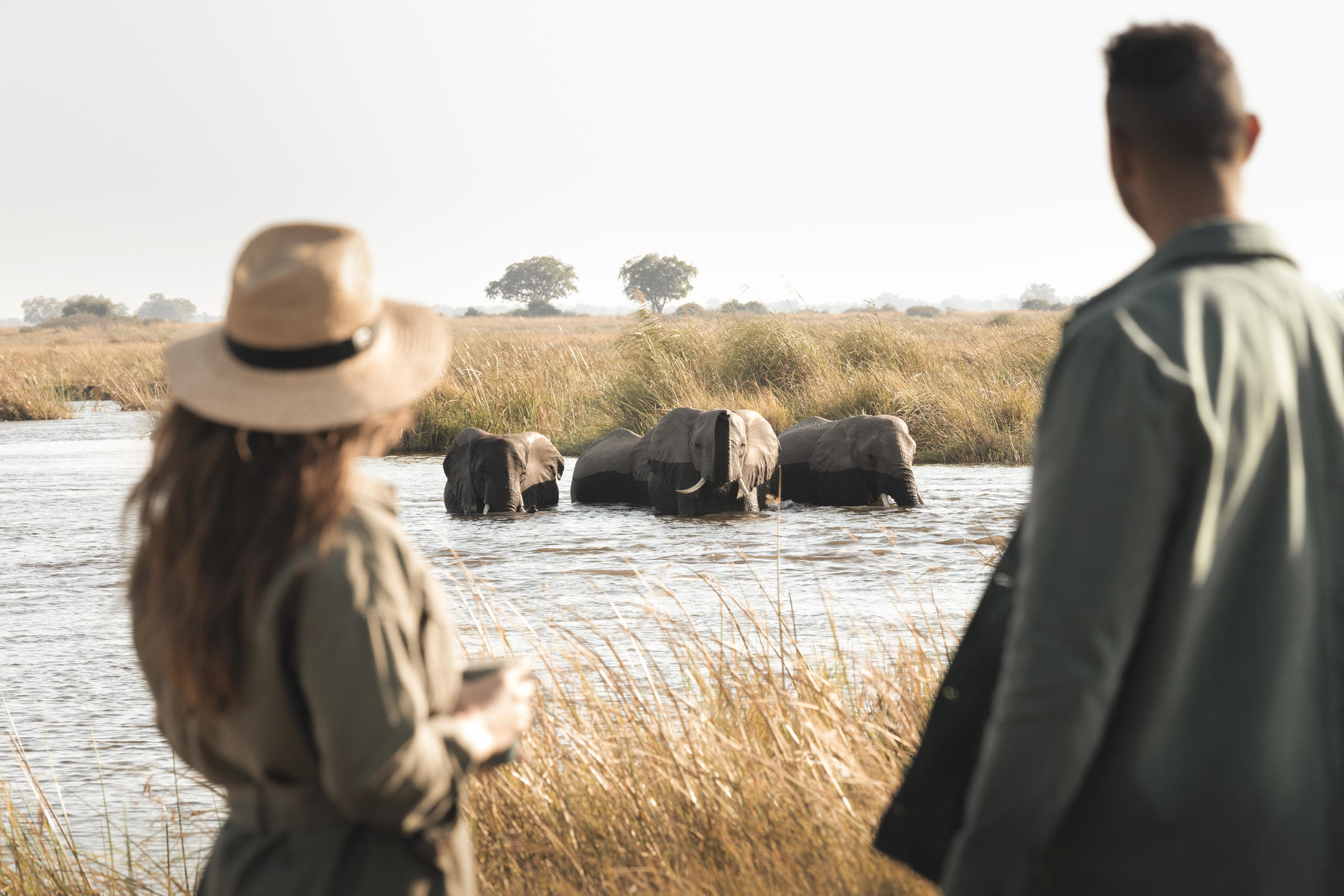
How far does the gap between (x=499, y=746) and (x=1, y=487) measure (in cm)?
1847

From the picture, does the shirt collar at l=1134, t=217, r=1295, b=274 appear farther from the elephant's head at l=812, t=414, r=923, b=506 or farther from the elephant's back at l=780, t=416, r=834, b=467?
the elephant's back at l=780, t=416, r=834, b=467

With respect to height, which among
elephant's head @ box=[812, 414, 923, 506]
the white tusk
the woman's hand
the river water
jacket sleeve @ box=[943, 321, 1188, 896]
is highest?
jacket sleeve @ box=[943, 321, 1188, 896]

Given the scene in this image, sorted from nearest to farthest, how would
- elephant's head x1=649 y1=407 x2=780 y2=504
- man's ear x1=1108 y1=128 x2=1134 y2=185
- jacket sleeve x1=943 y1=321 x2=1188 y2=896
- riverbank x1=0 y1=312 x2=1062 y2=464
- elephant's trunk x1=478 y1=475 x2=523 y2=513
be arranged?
jacket sleeve x1=943 y1=321 x2=1188 y2=896 → man's ear x1=1108 y1=128 x2=1134 y2=185 → elephant's head x1=649 y1=407 x2=780 y2=504 → elephant's trunk x1=478 y1=475 x2=523 y2=513 → riverbank x1=0 y1=312 x2=1062 y2=464

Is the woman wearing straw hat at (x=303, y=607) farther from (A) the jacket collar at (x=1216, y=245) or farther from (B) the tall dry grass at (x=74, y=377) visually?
(B) the tall dry grass at (x=74, y=377)

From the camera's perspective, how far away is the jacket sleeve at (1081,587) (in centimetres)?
173

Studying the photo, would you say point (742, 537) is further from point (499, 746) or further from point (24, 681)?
point (499, 746)

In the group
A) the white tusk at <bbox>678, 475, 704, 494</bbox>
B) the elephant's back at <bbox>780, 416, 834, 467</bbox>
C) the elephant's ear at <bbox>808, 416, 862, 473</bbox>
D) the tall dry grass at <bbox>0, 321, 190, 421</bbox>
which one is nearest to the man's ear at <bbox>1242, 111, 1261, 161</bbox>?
the white tusk at <bbox>678, 475, 704, 494</bbox>

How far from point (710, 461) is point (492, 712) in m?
13.0

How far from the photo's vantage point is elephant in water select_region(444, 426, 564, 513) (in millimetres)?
15297

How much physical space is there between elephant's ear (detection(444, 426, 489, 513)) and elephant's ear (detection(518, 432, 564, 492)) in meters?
0.54

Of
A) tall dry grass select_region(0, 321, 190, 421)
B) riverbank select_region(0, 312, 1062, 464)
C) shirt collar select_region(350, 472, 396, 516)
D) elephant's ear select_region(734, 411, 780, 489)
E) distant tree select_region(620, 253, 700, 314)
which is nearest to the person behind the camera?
shirt collar select_region(350, 472, 396, 516)

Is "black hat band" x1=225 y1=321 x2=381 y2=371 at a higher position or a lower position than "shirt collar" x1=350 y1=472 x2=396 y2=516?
higher

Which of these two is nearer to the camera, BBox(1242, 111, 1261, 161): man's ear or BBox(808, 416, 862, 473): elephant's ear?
BBox(1242, 111, 1261, 161): man's ear

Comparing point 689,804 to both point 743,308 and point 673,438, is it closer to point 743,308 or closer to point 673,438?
point 673,438
